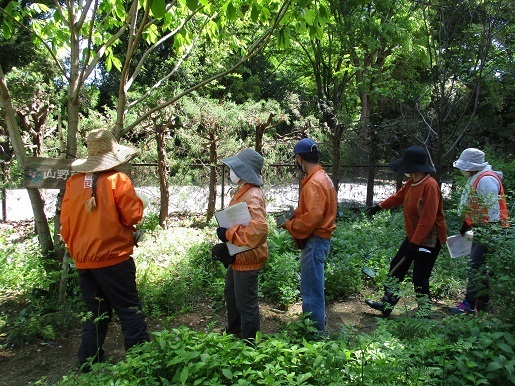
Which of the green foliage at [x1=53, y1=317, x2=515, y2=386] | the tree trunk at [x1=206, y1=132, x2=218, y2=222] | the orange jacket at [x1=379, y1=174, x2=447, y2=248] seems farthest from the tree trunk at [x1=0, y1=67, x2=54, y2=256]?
the tree trunk at [x1=206, y1=132, x2=218, y2=222]

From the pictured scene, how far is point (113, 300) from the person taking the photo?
3.19 m

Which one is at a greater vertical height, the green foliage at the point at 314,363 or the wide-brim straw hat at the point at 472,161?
the wide-brim straw hat at the point at 472,161

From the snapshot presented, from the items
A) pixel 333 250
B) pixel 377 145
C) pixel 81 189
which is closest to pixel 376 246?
pixel 333 250

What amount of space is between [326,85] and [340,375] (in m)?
10.2

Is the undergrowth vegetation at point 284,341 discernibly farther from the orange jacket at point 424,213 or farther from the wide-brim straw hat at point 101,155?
the wide-brim straw hat at point 101,155

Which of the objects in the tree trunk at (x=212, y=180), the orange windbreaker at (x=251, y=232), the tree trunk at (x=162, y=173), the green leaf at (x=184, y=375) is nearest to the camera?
the green leaf at (x=184, y=375)

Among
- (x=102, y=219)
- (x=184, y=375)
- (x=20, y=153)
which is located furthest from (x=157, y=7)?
(x=20, y=153)

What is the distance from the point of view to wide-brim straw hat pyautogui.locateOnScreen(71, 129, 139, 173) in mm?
3129

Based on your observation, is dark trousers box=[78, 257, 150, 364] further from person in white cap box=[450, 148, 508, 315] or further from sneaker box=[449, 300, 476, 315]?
sneaker box=[449, 300, 476, 315]

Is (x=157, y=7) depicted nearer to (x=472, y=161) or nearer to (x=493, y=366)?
(x=493, y=366)

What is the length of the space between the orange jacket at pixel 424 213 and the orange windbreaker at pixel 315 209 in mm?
1032

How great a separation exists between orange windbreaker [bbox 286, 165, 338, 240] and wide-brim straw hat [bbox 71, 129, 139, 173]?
57.7 inches

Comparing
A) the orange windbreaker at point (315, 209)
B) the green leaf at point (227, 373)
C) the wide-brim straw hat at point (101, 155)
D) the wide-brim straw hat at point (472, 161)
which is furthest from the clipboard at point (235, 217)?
the wide-brim straw hat at point (472, 161)

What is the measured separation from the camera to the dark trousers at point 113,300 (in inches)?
124
